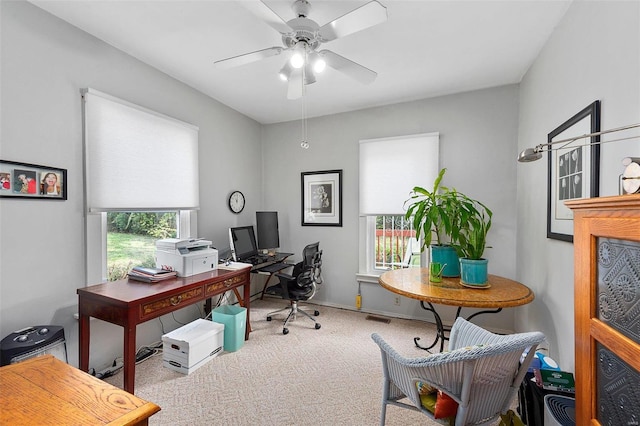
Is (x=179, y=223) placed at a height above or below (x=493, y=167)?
below

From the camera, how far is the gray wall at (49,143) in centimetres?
176

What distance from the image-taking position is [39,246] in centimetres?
190

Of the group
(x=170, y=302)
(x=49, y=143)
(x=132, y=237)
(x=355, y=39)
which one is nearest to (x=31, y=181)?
(x=49, y=143)

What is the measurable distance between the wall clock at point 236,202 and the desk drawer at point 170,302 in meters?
1.57

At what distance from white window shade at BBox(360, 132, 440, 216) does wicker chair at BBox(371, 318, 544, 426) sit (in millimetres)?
2223

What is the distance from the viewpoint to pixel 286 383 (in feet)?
7.15

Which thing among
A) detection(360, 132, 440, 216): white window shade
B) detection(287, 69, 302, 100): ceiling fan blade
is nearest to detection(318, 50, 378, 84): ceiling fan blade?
detection(287, 69, 302, 100): ceiling fan blade

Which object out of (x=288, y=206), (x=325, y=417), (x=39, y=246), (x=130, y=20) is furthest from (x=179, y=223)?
(x=325, y=417)

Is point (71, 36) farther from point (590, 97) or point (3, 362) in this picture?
point (590, 97)

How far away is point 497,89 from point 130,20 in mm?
3525

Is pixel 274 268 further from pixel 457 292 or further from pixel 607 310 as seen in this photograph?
pixel 607 310

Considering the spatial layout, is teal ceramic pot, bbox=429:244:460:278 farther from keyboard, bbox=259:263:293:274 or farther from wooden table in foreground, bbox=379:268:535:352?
keyboard, bbox=259:263:293:274

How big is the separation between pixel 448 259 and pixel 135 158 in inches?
118

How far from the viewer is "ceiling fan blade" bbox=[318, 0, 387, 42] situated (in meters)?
1.39
